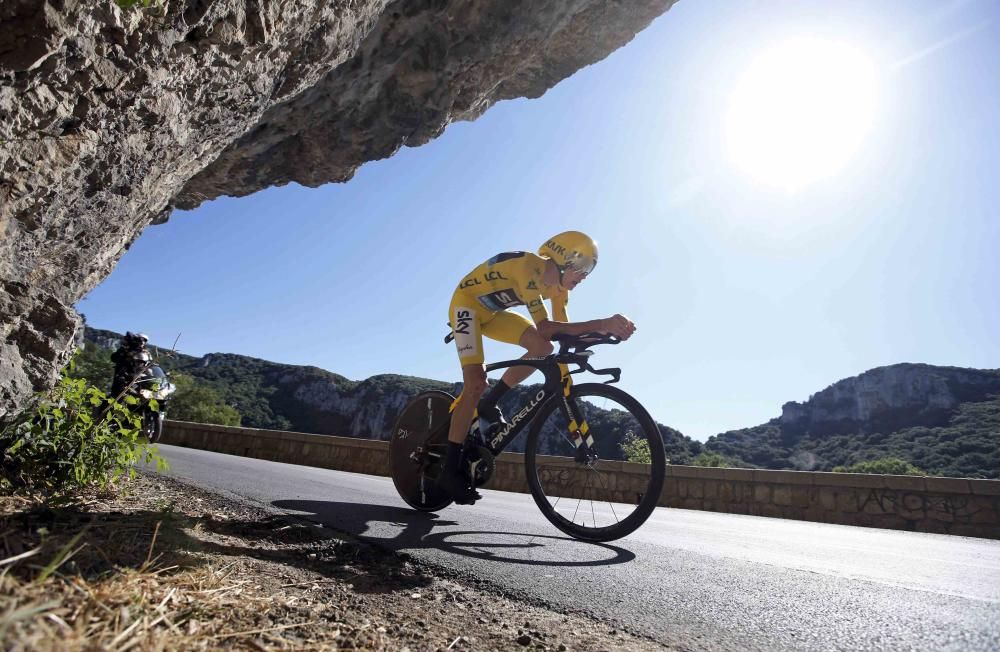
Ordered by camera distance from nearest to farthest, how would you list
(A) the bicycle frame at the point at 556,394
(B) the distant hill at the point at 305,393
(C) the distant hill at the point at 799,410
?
1. (A) the bicycle frame at the point at 556,394
2. (C) the distant hill at the point at 799,410
3. (B) the distant hill at the point at 305,393

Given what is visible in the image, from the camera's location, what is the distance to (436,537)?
2.78m

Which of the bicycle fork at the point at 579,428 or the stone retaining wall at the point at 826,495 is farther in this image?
the stone retaining wall at the point at 826,495

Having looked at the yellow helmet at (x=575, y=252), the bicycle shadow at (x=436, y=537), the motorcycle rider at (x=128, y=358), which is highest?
the yellow helmet at (x=575, y=252)

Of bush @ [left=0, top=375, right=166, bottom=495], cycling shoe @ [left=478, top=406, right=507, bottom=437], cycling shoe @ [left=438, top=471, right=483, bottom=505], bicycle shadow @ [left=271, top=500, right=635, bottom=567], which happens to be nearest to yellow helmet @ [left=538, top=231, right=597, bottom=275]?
cycling shoe @ [left=478, top=406, right=507, bottom=437]

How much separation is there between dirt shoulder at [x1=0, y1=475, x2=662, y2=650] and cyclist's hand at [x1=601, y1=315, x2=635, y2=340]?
5.43 feet

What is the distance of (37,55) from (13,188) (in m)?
0.75

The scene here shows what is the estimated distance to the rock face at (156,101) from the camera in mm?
2432

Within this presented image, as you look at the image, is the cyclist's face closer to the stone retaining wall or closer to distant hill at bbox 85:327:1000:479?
the stone retaining wall

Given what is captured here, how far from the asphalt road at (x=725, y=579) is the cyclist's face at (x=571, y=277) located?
1595mm

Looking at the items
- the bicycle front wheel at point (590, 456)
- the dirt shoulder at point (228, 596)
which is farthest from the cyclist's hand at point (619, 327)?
the dirt shoulder at point (228, 596)

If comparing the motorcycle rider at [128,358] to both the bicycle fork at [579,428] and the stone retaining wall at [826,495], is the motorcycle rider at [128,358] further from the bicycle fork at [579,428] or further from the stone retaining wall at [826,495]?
the bicycle fork at [579,428]

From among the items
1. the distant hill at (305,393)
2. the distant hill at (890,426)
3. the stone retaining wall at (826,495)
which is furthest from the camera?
the distant hill at (305,393)

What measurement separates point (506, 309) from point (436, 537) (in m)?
1.63

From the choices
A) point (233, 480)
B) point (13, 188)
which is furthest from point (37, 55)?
point (233, 480)
